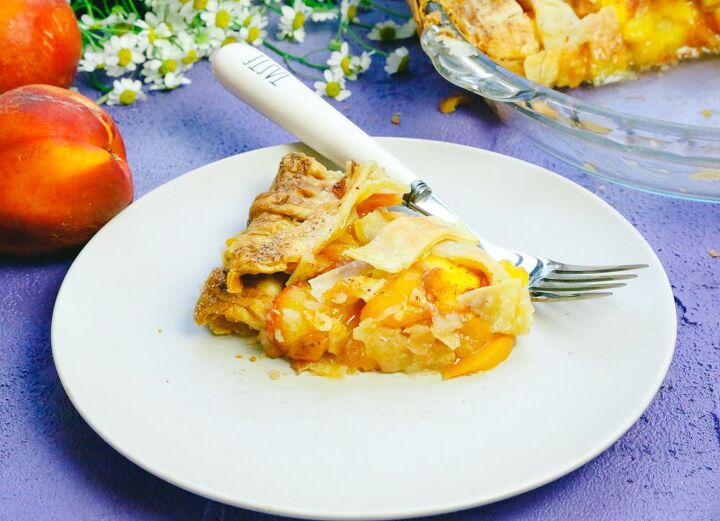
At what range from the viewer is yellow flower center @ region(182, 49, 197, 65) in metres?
2.36

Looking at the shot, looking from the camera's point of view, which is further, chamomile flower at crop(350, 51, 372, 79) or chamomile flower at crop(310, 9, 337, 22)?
chamomile flower at crop(310, 9, 337, 22)

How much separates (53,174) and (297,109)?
492 mm

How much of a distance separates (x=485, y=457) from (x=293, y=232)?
0.49 m

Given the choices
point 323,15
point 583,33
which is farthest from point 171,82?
point 583,33

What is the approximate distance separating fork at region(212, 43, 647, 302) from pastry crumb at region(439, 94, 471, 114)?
488 millimetres

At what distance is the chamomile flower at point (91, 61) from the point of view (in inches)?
91.4

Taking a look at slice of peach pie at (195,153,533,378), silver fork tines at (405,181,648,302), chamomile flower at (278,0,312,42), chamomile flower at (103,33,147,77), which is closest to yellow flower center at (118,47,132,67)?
chamomile flower at (103,33,147,77)

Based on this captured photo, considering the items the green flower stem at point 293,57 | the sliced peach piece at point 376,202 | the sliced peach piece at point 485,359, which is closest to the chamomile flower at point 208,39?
the green flower stem at point 293,57

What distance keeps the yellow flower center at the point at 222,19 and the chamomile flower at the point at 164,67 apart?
5.0 inches

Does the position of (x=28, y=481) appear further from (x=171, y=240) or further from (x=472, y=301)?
(x=472, y=301)

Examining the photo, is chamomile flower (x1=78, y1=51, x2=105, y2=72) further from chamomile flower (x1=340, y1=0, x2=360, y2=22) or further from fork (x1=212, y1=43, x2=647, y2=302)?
chamomile flower (x1=340, y1=0, x2=360, y2=22)

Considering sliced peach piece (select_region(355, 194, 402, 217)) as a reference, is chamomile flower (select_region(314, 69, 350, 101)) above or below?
below

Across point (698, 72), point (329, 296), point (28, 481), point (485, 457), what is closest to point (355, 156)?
point (329, 296)

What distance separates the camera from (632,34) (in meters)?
2.32
